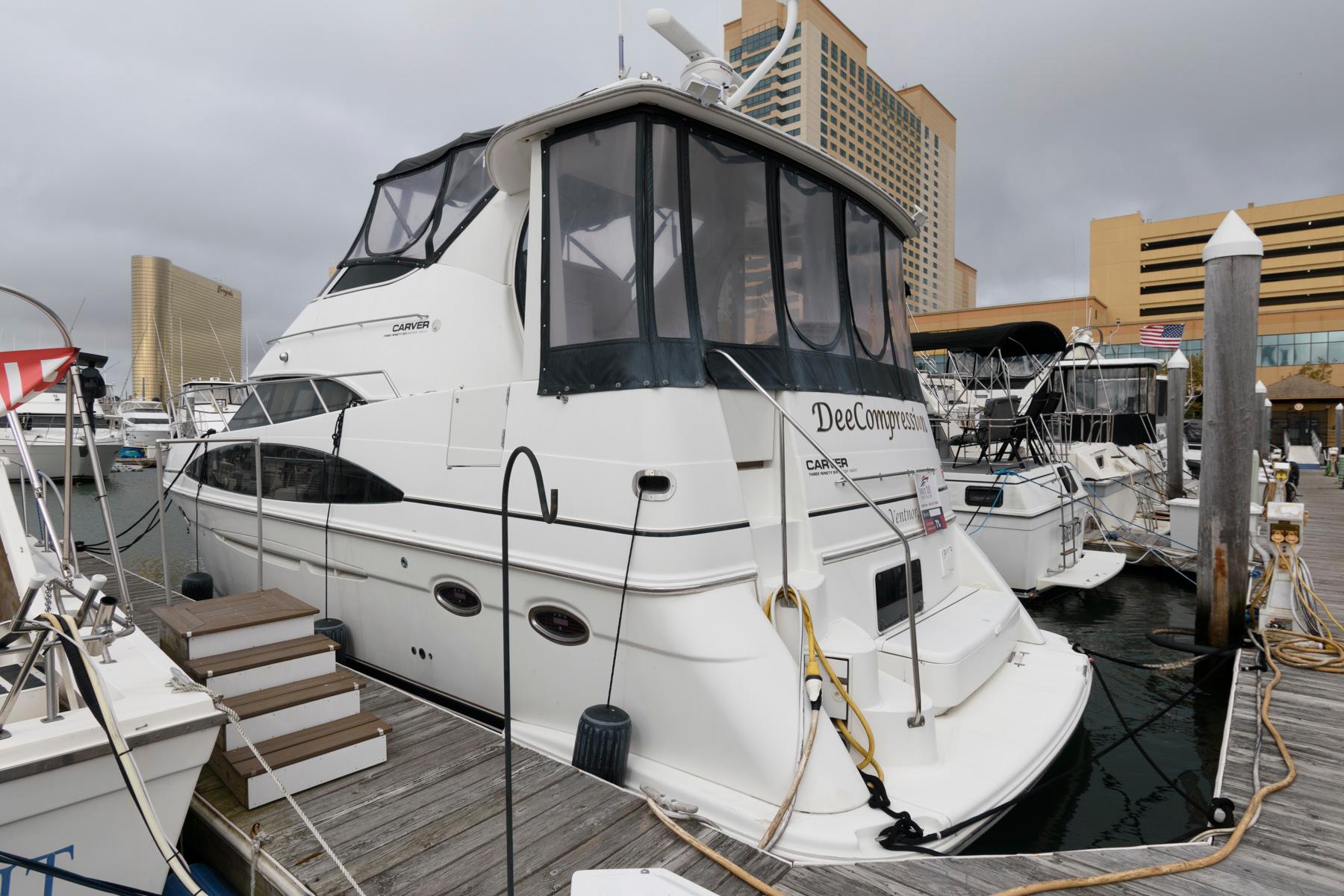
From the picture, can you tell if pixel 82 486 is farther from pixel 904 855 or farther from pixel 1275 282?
pixel 1275 282

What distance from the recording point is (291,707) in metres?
3.30

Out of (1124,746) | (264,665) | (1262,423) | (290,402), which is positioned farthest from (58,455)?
(1262,423)

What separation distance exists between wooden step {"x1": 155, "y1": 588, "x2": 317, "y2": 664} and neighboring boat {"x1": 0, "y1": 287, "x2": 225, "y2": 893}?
575mm

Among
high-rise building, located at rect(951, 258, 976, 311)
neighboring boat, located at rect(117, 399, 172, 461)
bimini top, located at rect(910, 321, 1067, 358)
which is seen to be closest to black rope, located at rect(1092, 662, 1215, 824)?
bimini top, located at rect(910, 321, 1067, 358)

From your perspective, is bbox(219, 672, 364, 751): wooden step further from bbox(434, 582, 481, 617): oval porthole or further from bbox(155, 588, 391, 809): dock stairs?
bbox(434, 582, 481, 617): oval porthole

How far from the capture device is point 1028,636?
15.8 ft

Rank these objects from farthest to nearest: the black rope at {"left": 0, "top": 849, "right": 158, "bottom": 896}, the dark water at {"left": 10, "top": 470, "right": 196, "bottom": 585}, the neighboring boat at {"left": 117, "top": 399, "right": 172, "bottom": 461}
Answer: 1. the neighboring boat at {"left": 117, "top": 399, "right": 172, "bottom": 461}
2. the dark water at {"left": 10, "top": 470, "right": 196, "bottom": 585}
3. the black rope at {"left": 0, "top": 849, "right": 158, "bottom": 896}

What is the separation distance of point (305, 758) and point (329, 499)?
226 centimetres

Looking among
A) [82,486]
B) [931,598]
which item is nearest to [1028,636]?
[931,598]

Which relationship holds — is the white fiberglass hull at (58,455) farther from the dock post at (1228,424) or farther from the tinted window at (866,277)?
the dock post at (1228,424)

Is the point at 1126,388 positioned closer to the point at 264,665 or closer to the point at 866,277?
the point at 866,277

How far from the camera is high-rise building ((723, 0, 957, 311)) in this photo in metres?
70.9

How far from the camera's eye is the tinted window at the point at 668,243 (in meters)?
3.54

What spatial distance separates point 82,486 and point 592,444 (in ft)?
113
